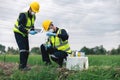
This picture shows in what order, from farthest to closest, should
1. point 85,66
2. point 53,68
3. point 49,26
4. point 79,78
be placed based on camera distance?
point 49,26 → point 85,66 → point 53,68 → point 79,78

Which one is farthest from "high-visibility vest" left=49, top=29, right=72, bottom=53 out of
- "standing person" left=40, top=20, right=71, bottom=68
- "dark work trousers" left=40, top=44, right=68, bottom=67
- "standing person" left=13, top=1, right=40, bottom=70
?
"standing person" left=13, top=1, right=40, bottom=70

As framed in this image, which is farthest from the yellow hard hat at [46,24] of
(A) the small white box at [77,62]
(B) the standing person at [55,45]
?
(A) the small white box at [77,62]

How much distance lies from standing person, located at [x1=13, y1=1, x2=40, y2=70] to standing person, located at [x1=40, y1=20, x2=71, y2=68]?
22.9 inches

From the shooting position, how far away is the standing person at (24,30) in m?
14.1

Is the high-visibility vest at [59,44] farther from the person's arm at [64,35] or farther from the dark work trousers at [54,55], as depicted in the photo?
Answer: the person's arm at [64,35]

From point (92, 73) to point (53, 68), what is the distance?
1.19 m

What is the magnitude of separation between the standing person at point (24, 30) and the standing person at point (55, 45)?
1.91 ft

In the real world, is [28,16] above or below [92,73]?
above

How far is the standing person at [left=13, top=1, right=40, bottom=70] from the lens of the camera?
46.3ft

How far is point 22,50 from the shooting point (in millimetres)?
14109

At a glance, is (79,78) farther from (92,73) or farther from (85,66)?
(85,66)

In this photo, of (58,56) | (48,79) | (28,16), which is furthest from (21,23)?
(48,79)

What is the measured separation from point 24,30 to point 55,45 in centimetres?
134

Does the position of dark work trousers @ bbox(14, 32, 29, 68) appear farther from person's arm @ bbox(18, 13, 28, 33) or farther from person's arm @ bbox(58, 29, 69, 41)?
person's arm @ bbox(58, 29, 69, 41)
